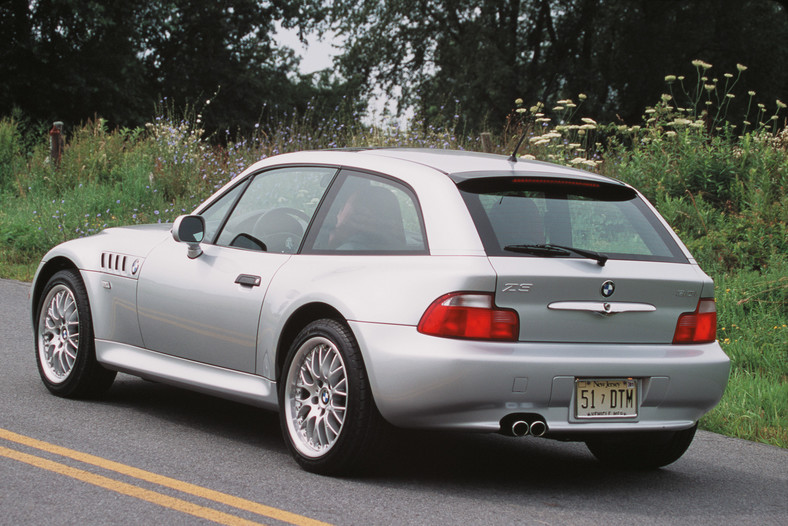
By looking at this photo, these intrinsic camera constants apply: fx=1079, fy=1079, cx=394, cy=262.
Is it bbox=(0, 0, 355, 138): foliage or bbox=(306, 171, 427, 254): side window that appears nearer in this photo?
bbox=(306, 171, 427, 254): side window

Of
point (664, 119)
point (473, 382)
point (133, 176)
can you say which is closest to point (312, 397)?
point (473, 382)

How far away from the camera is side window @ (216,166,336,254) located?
5.82 meters

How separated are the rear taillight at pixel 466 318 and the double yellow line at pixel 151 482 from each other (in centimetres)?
101

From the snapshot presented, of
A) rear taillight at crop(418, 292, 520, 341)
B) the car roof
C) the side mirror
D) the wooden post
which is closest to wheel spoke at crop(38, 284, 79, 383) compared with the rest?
the side mirror

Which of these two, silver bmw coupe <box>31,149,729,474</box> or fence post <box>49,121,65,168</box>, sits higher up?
silver bmw coupe <box>31,149,729,474</box>

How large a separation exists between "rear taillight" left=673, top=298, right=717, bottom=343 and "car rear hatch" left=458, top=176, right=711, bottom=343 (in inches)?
1.5

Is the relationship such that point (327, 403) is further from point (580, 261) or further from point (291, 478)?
point (580, 261)

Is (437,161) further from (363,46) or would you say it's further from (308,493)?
(363,46)

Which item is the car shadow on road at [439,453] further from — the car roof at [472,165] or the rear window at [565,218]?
the car roof at [472,165]

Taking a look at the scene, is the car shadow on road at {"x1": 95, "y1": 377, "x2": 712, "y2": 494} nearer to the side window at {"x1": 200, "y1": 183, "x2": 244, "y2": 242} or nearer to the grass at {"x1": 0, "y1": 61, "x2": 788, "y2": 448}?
the side window at {"x1": 200, "y1": 183, "x2": 244, "y2": 242}

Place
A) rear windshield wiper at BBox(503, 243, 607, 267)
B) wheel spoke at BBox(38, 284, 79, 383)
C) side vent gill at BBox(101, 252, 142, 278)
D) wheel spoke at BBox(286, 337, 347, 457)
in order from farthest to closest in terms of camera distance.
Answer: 1. wheel spoke at BBox(38, 284, 79, 383)
2. side vent gill at BBox(101, 252, 142, 278)
3. wheel spoke at BBox(286, 337, 347, 457)
4. rear windshield wiper at BBox(503, 243, 607, 267)

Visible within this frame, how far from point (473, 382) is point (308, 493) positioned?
908 mm

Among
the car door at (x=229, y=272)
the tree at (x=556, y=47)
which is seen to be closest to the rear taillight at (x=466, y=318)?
the car door at (x=229, y=272)

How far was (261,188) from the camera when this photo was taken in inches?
245
